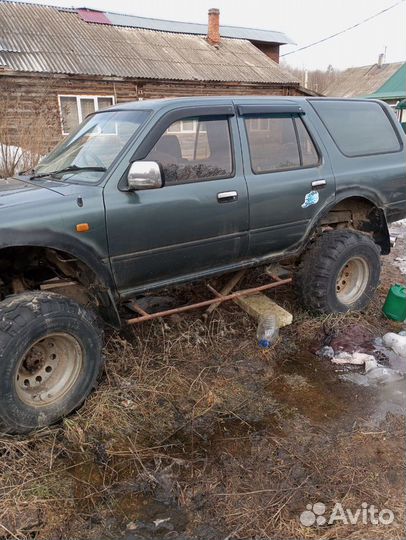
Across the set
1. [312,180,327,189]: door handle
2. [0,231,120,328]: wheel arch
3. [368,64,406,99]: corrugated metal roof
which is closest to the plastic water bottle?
[312,180,327,189]: door handle

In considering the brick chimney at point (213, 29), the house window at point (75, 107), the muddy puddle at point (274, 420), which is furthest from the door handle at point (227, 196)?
the brick chimney at point (213, 29)

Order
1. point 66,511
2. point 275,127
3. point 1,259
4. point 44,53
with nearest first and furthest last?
point 66,511, point 1,259, point 275,127, point 44,53

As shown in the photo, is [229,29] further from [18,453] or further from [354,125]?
[18,453]

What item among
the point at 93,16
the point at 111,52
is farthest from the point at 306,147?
the point at 93,16

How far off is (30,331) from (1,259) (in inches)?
30.4

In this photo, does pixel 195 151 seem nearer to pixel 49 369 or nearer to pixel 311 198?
pixel 311 198

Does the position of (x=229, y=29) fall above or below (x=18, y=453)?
above

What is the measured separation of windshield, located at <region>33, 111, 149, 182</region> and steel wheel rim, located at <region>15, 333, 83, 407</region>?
1.21 m

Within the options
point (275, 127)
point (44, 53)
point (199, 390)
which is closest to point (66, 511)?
point (199, 390)

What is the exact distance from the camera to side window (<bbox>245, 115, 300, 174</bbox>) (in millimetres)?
3809

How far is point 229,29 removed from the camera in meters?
26.3

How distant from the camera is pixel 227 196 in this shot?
11.7 feet

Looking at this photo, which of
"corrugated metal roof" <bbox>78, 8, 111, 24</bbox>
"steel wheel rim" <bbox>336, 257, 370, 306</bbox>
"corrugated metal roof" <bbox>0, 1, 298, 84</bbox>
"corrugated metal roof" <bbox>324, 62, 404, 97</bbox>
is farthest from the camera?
"corrugated metal roof" <bbox>324, 62, 404, 97</bbox>

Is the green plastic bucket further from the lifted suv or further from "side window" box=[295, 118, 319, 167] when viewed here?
"side window" box=[295, 118, 319, 167]
